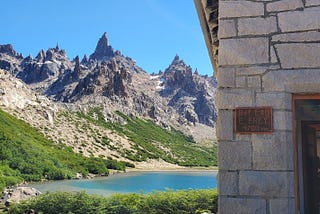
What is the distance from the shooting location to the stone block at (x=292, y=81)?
12.7ft

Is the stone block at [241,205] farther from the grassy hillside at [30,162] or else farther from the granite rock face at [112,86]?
the granite rock face at [112,86]

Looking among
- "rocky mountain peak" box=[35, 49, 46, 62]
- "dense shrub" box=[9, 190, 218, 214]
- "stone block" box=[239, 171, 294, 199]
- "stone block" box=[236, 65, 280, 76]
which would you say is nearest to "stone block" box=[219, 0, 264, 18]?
"stone block" box=[236, 65, 280, 76]

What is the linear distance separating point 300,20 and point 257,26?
0.48 m

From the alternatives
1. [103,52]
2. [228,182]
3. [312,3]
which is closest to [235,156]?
[228,182]

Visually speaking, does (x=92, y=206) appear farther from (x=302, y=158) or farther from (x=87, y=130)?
(x=87, y=130)

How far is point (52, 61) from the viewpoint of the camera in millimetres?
175625

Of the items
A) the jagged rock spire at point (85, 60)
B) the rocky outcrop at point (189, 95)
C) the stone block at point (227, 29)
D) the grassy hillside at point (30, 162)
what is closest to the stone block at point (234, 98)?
the stone block at point (227, 29)

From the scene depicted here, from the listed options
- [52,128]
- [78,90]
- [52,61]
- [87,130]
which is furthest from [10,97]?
[52,61]

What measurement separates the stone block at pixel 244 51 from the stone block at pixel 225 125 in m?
0.60

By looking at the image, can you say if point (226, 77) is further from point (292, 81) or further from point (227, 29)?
point (292, 81)

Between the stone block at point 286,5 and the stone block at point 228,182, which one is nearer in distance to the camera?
the stone block at point 228,182

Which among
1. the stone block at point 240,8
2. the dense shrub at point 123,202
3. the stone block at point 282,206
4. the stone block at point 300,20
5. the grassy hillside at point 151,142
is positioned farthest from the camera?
the grassy hillside at point 151,142

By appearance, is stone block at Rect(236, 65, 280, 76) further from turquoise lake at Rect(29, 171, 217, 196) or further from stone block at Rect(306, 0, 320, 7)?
turquoise lake at Rect(29, 171, 217, 196)

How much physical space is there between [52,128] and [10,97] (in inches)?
353
